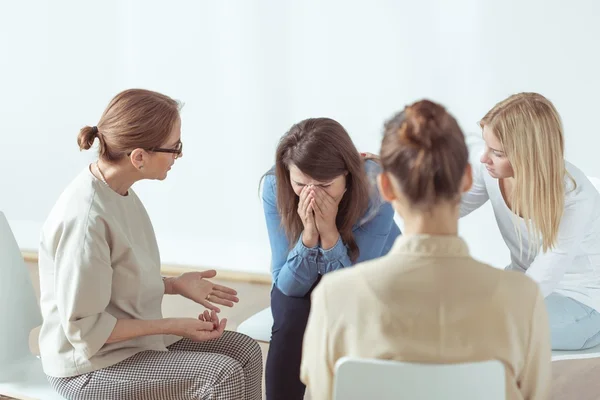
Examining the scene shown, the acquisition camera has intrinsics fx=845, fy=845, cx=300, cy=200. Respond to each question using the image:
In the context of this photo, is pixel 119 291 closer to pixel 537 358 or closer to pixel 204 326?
pixel 204 326

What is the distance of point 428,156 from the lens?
50.2 inches

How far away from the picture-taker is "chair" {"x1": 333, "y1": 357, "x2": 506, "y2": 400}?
1218 mm

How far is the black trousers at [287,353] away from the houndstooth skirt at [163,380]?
0.91ft

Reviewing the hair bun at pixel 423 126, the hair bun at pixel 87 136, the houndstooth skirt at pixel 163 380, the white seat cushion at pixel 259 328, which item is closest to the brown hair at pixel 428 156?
the hair bun at pixel 423 126

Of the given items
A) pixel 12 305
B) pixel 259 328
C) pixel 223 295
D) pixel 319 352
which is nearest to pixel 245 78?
pixel 259 328

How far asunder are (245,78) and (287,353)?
2083mm

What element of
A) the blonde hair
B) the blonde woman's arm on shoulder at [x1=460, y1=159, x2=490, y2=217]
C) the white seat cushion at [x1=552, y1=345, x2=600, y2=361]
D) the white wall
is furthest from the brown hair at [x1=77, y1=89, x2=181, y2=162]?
the white wall

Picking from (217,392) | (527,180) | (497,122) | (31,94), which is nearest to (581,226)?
(527,180)

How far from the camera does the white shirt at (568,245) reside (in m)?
2.17

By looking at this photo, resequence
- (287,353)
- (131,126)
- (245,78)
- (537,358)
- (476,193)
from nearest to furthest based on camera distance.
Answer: (537,358) < (131,126) < (287,353) < (476,193) < (245,78)

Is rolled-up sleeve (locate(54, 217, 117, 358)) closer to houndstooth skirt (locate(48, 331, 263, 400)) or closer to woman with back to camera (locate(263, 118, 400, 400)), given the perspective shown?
houndstooth skirt (locate(48, 331, 263, 400))

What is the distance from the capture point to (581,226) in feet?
7.25

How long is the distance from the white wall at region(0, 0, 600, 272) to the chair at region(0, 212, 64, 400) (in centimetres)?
201

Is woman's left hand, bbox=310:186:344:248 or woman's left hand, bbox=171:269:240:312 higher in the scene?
woman's left hand, bbox=310:186:344:248
